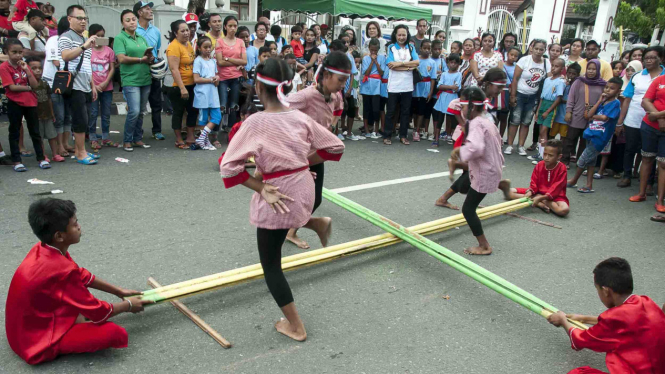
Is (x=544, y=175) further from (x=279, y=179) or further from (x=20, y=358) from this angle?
(x=20, y=358)

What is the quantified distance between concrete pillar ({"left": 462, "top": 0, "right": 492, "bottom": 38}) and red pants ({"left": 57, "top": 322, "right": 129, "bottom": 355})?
20373mm

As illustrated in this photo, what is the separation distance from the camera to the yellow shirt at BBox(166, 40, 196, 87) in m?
7.80

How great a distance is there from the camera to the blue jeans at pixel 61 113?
6.80m

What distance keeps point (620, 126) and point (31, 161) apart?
8.01 metres

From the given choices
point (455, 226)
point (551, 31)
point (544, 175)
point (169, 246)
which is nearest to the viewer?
point (169, 246)

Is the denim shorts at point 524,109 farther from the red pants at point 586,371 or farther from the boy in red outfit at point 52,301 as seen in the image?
the boy in red outfit at point 52,301

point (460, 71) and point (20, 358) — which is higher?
point (460, 71)

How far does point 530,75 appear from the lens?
8.87 metres

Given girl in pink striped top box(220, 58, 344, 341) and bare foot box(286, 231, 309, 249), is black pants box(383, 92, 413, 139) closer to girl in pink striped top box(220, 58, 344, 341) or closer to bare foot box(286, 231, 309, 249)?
bare foot box(286, 231, 309, 249)

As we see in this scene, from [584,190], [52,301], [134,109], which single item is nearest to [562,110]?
[584,190]

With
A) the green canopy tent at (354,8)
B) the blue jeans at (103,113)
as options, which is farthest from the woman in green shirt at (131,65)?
the green canopy tent at (354,8)

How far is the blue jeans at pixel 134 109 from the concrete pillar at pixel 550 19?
50.5 feet

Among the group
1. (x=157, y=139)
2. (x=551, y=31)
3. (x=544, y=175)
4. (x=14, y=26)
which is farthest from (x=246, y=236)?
(x=551, y=31)

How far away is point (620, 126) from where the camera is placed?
7.42m
